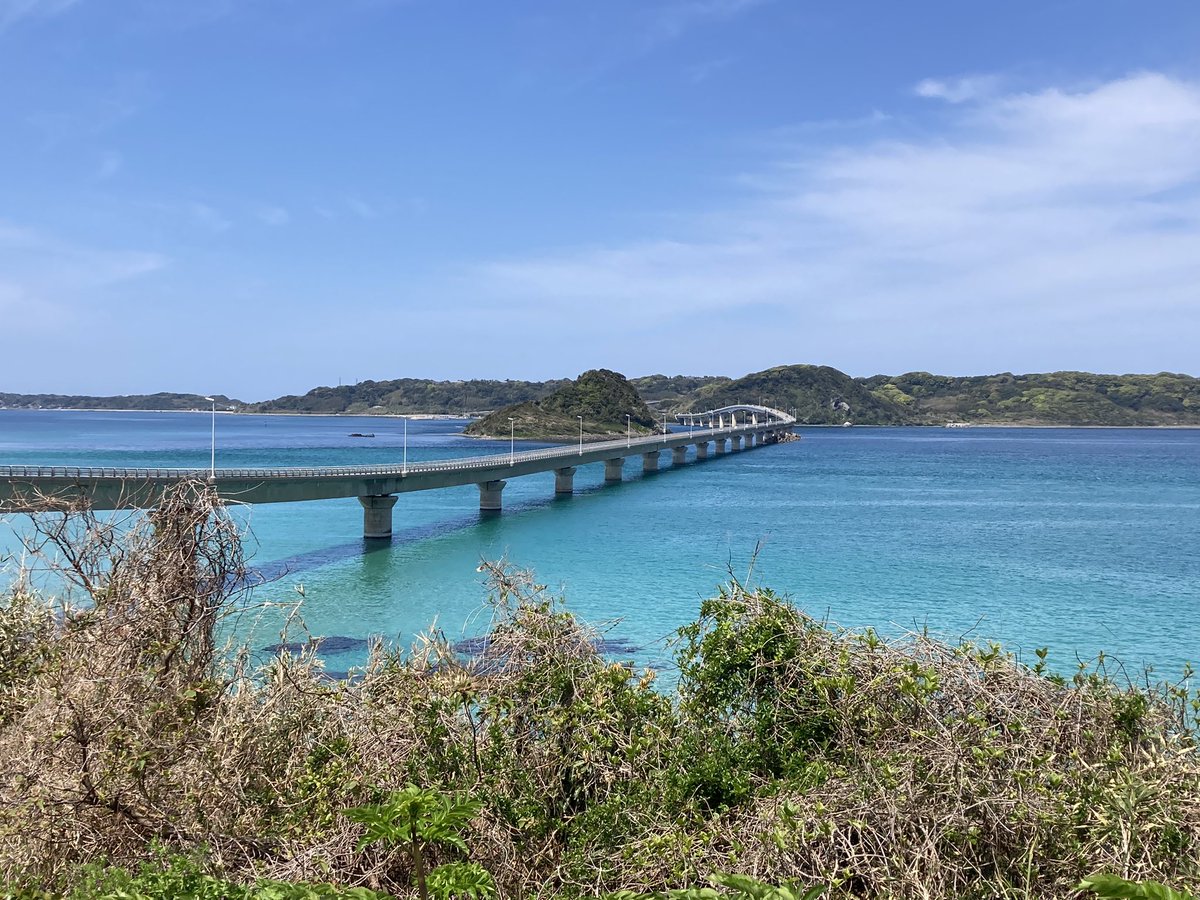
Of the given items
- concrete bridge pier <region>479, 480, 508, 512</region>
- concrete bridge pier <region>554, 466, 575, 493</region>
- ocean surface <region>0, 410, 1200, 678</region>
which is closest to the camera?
ocean surface <region>0, 410, 1200, 678</region>

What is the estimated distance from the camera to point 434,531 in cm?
5472

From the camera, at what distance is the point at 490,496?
65375mm

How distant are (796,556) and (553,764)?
1438 inches

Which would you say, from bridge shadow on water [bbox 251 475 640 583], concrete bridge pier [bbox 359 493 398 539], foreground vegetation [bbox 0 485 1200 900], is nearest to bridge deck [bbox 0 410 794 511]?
concrete bridge pier [bbox 359 493 398 539]

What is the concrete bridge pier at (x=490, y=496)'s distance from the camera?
64812mm

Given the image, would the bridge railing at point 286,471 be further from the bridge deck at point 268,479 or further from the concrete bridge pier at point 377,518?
the concrete bridge pier at point 377,518

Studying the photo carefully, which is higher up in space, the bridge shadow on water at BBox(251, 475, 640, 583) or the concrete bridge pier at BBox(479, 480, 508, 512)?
the concrete bridge pier at BBox(479, 480, 508, 512)

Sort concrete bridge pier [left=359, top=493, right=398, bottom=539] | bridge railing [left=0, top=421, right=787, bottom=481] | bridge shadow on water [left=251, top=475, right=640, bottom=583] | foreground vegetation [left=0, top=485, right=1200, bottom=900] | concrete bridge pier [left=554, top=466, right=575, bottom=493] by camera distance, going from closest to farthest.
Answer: foreground vegetation [left=0, top=485, right=1200, bottom=900] < bridge railing [left=0, top=421, right=787, bottom=481] < bridge shadow on water [left=251, top=475, right=640, bottom=583] < concrete bridge pier [left=359, top=493, right=398, bottom=539] < concrete bridge pier [left=554, top=466, right=575, bottom=493]

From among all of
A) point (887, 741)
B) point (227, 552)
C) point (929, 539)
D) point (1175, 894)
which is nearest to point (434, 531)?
point (929, 539)

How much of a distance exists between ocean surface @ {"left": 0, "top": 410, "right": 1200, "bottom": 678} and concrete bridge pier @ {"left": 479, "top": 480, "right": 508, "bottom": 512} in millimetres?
1629

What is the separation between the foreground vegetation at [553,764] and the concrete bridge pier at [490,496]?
53773 mm

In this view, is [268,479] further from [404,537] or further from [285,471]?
[404,537]

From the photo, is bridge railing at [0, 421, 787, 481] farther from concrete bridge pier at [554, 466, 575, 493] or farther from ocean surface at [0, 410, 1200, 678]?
ocean surface at [0, 410, 1200, 678]

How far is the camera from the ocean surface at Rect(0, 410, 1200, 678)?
27594mm
